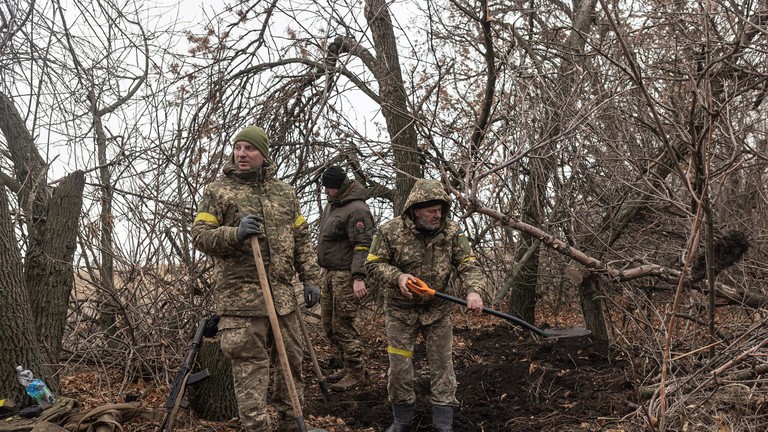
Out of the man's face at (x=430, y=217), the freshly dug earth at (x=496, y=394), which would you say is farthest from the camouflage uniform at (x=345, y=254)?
the man's face at (x=430, y=217)

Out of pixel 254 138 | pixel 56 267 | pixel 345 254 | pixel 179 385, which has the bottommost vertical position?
pixel 179 385

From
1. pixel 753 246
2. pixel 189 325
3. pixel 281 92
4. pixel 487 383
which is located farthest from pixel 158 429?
pixel 753 246

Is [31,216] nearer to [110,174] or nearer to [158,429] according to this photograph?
[110,174]

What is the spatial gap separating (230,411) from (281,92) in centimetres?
426

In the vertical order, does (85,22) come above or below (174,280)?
above

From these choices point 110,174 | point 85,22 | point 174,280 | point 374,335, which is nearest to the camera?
point 85,22

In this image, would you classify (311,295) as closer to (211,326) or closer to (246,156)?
(211,326)

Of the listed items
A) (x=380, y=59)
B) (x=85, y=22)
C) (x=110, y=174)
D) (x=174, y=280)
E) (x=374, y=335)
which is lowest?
(x=374, y=335)

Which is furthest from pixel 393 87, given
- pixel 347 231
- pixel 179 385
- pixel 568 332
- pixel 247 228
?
pixel 179 385

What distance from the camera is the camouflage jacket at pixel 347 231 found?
6641mm

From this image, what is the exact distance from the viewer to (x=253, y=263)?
4.32m

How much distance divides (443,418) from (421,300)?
2.82 feet

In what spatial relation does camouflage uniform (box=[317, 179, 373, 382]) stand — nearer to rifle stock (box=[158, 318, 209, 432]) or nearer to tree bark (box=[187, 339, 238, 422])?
tree bark (box=[187, 339, 238, 422])

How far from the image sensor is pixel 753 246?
6688mm
